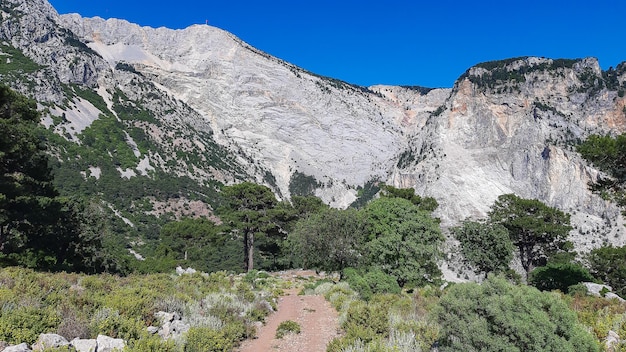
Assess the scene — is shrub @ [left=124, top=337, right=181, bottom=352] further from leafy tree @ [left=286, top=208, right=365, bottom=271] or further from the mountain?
the mountain

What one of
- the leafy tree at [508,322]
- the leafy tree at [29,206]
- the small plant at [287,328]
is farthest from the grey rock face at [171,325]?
the leafy tree at [29,206]

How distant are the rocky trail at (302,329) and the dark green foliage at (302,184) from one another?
137763 mm

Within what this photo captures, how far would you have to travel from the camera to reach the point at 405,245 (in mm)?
23922

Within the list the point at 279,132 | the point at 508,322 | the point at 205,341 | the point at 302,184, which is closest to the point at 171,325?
the point at 205,341

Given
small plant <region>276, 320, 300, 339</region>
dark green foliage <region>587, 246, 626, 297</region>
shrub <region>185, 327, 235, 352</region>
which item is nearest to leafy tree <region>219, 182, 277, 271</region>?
small plant <region>276, 320, 300, 339</region>

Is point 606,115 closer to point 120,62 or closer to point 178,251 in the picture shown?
point 178,251

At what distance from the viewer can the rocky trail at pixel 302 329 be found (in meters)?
11.3

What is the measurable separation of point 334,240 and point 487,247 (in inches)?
572

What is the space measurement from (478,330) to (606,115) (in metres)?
144

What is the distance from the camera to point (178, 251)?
47719 mm

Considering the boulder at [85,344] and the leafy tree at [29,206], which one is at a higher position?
the leafy tree at [29,206]

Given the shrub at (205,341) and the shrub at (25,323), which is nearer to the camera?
the shrub at (25,323)

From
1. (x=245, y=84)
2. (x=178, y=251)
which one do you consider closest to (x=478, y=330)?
(x=178, y=251)

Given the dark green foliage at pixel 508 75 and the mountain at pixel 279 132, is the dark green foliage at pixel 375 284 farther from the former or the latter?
the dark green foliage at pixel 508 75
